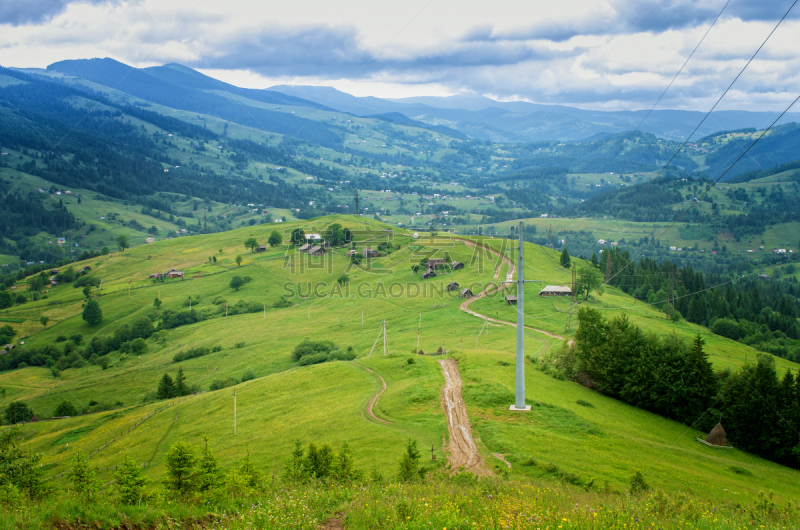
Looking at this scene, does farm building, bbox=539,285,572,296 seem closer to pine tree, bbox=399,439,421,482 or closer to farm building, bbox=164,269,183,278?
pine tree, bbox=399,439,421,482

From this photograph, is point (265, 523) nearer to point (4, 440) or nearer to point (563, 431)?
point (563, 431)

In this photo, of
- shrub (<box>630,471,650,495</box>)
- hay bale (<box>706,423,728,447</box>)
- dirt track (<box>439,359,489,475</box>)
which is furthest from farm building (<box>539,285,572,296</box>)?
shrub (<box>630,471,650,495</box>)

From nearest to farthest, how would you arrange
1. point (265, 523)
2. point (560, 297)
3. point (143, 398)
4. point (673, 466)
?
1. point (265, 523)
2. point (673, 466)
3. point (143, 398)
4. point (560, 297)

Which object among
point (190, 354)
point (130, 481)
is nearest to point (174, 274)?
point (190, 354)

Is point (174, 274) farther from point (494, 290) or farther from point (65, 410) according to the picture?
point (494, 290)

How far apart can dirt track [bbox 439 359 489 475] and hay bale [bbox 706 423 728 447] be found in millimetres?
22759

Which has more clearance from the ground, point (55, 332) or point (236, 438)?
point (236, 438)

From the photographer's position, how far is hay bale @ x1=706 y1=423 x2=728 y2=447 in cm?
4213

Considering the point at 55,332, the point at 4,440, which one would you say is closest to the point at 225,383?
the point at 4,440

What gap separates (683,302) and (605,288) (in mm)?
18099

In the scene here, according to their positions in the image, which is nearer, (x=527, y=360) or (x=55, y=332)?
(x=527, y=360)

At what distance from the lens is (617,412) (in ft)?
151

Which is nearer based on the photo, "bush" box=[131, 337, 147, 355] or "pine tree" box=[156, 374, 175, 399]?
"pine tree" box=[156, 374, 175, 399]

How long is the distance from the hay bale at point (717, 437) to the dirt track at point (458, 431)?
22759 millimetres
